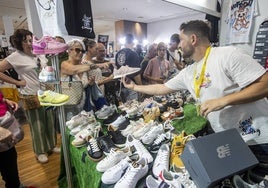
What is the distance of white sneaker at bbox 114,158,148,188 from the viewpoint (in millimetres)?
845

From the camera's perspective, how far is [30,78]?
2115mm

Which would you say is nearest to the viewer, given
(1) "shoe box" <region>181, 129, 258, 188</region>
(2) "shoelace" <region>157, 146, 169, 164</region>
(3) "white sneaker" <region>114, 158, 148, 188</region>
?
(1) "shoe box" <region>181, 129, 258, 188</region>

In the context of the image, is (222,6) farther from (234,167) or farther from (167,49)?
(234,167)

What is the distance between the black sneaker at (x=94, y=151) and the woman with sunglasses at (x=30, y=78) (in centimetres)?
98

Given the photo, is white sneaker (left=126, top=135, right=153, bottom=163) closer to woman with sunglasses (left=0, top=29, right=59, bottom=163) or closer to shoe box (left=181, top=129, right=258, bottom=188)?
shoe box (left=181, top=129, right=258, bottom=188)

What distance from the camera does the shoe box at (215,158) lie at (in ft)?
2.30

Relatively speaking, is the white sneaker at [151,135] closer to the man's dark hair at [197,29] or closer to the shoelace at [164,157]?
the shoelace at [164,157]

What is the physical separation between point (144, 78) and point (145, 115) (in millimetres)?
1061

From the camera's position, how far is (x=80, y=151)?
4.17 feet

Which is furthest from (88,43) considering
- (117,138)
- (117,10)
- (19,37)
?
(117,10)

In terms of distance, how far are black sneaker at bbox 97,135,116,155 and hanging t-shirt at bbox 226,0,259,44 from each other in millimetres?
2338

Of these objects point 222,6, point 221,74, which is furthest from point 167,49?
point 221,74

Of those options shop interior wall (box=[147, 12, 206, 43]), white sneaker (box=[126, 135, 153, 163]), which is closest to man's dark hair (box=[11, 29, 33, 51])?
white sneaker (box=[126, 135, 153, 163])

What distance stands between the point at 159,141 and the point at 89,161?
412 millimetres
